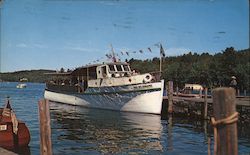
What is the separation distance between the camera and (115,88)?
2958cm

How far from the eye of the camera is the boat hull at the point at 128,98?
2752 cm

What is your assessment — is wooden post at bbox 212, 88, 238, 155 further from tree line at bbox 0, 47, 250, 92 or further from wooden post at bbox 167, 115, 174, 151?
tree line at bbox 0, 47, 250, 92

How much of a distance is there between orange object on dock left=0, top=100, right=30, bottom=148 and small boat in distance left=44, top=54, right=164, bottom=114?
1591cm

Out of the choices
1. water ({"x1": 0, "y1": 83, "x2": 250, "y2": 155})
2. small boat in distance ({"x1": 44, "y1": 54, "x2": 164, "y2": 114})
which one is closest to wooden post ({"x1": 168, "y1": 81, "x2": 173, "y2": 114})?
small boat in distance ({"x1": 44, "y1": 54, "x2": 164, "y2": 114})

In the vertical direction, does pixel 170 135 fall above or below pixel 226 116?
below

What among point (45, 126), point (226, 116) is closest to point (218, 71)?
point (45, 126)

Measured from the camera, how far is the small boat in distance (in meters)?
27.7

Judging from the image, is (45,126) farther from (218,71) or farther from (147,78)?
(218,71)

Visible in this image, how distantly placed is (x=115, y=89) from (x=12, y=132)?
1753 cm

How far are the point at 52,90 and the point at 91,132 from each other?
1028 inches

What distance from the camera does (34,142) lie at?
575 inches

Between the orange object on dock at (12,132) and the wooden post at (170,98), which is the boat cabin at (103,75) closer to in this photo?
the wooden post at (170,98)

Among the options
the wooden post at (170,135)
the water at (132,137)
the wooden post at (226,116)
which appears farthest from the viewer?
the wooden post at (170,135)

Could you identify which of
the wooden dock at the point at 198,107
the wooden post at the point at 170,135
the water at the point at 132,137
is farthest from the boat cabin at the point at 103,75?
the water at the point at 132,137
